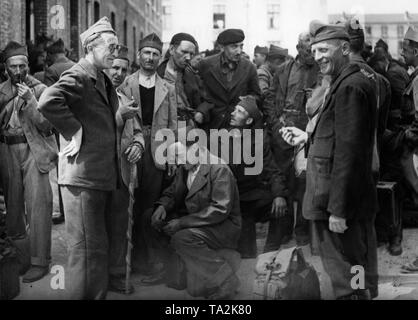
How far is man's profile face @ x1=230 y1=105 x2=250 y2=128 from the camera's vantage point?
6316 mm

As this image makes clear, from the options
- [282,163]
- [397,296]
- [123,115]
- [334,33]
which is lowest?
[397,296]

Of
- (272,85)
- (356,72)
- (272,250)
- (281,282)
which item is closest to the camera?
(356,72)

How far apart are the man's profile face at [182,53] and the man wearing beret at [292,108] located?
3.01 ft

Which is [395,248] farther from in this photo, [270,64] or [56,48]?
[56,48]

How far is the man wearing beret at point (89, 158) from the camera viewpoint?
535 centimetres

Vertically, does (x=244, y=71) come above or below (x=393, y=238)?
above

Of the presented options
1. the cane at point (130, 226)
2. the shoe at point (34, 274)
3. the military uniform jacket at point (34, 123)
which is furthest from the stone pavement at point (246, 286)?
the military uniform jacket at point (34, 123)

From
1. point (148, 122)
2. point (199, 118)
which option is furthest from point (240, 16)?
point (148, 122)

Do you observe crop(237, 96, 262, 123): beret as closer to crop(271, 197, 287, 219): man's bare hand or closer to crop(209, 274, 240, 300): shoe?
crop(271, 197, 287, 219): man's bare hand

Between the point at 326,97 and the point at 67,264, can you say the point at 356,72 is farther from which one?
the point at 67,264

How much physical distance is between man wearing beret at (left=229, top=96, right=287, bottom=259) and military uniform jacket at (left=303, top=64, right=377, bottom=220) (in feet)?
4.14

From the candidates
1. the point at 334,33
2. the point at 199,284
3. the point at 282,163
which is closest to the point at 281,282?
the point at 199,284

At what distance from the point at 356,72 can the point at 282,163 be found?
1.84m

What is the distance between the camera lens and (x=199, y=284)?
5.77 meters
